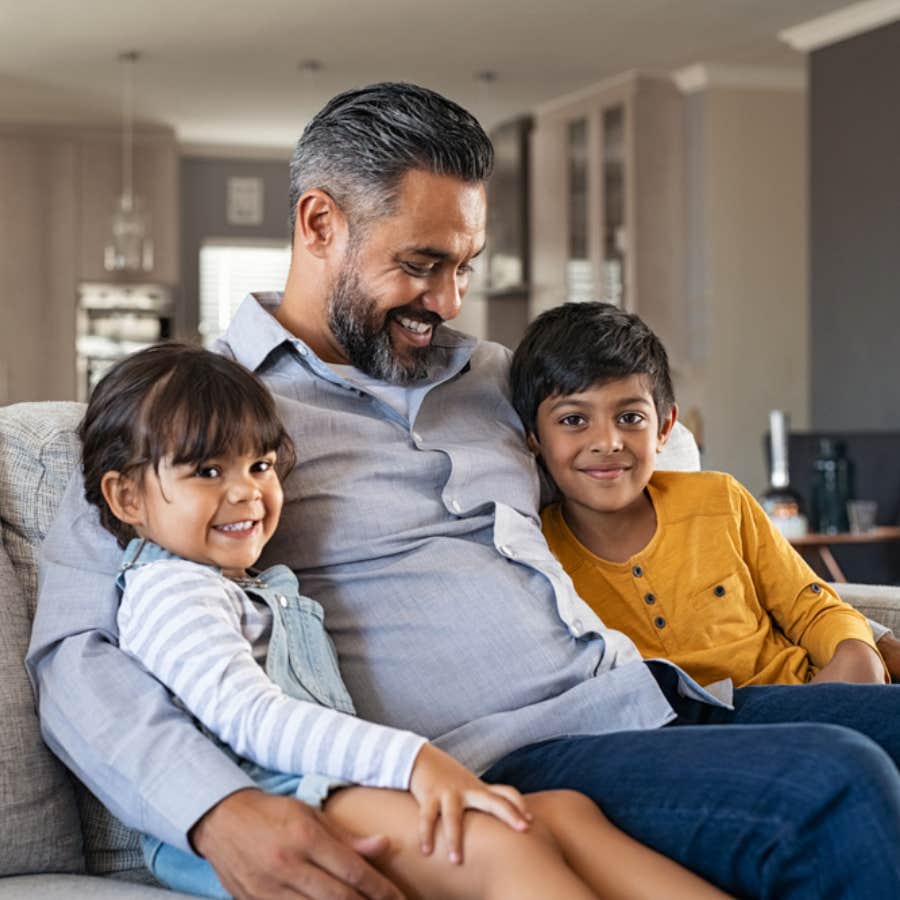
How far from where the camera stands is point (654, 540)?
1874 millimetres

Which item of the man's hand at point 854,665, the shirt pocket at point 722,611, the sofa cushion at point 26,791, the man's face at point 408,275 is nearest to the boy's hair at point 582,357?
the man's face at point 408,275

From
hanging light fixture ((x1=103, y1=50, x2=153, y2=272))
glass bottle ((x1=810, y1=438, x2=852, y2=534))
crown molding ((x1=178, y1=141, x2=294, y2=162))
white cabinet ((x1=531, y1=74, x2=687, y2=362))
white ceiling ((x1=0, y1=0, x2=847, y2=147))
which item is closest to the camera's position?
glass bottle ((x1=810, y1=438, x2=852, y2=534))

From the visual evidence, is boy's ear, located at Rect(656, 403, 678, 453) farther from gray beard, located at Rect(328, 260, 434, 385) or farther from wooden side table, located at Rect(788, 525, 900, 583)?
Answer: wooden side table, located at Rect(788, 525, 900, 583)

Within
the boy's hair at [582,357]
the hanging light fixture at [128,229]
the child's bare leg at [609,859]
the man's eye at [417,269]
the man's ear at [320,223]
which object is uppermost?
the hanging light fixture at [128,229]

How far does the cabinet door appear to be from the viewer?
8.53m

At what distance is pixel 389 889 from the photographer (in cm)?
120

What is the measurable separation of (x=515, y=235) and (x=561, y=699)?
274 inches

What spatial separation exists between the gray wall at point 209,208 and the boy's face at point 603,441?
740 centimetres

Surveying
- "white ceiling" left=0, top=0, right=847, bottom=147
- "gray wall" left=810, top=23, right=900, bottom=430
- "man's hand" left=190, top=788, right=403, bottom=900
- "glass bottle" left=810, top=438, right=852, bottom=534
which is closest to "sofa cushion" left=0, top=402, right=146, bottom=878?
"man's hand" left=190, top=788, right=403, bottom=900

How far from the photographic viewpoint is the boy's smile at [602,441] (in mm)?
1853

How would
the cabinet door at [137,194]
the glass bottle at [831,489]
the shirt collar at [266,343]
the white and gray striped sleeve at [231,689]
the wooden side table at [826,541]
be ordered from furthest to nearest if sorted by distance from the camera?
the cabinet door at [137,194], the glass bottle at [831,489], the wooden side table at [826,541], the shirt collar at [266,343], the white and gray striped sleeve at [231,689]

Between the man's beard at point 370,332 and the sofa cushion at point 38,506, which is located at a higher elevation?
the man's beard at point 370,332

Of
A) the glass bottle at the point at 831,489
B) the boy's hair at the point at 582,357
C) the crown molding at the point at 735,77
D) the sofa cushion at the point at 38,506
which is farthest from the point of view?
the crown molding at the point at 735,77

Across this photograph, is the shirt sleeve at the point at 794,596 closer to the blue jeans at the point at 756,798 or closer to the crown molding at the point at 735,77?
the blue jeans at the point at 756,798
